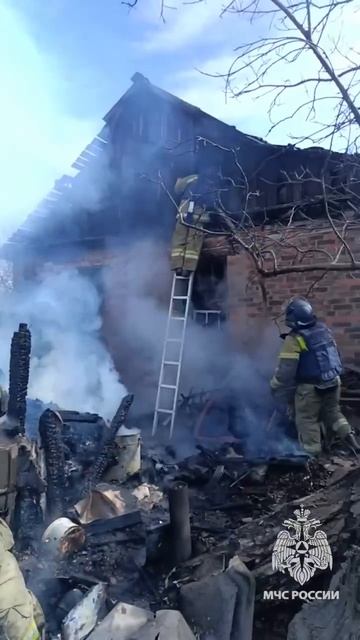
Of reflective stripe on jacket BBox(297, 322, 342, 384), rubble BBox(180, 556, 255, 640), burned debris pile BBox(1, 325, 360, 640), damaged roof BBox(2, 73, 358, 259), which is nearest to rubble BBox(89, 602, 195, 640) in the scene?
burned debris pile BBox(1, 325, 360, 640)

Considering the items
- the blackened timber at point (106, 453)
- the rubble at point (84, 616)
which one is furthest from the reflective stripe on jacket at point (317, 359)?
the rubble at point (84, 616)

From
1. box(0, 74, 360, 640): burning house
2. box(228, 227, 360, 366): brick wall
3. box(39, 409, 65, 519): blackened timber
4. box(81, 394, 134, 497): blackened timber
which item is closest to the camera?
box(0, 74, 360, 640): burning house

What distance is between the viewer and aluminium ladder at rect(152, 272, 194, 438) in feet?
28.0

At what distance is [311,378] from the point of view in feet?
19.1

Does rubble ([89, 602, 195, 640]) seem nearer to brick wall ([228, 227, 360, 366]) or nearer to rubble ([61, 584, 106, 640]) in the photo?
rubble ([61, 584, 106, 640])

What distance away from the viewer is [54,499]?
183 inches

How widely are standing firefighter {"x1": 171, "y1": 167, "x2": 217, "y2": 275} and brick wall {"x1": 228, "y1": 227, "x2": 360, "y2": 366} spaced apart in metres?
0.65

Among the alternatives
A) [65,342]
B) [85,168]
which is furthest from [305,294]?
[85,168]

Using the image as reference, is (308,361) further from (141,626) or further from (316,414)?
(141,626)

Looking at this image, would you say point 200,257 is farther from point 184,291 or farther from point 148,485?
point 148,485

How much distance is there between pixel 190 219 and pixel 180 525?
18.8ft

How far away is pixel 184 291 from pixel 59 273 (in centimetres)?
319

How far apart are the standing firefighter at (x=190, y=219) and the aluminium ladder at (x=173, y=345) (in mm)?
239

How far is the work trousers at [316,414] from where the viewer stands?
5.87 metres
